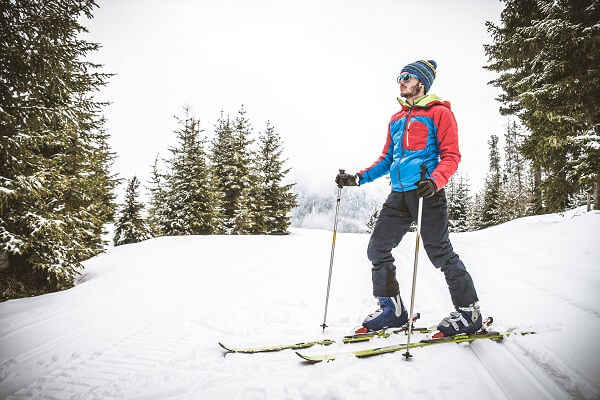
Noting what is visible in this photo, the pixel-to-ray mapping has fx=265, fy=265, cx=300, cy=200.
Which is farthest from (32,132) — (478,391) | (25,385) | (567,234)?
(567,234)

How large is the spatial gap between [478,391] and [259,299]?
2981 mm

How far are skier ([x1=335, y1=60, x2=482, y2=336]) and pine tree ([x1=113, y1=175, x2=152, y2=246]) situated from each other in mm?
19121

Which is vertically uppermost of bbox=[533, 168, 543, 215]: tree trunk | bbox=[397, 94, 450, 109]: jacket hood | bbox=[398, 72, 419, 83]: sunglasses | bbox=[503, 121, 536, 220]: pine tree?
bbox=[503, 121, 536, 220]: pine tree

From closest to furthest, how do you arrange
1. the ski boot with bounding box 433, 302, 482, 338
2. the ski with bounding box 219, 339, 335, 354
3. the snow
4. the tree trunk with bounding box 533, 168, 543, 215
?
1. the snow
2. the ski with bounding box 219, 339, 335, 354
3. the ski boot with bounding box 433, 302, 482, 338
4. the tree trunk with bounding box 533, 168, 543, 215

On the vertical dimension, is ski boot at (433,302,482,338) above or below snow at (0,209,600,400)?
above

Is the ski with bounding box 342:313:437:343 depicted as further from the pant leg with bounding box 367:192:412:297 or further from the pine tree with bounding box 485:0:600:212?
the pine tree with bounding box 485:0:600:212

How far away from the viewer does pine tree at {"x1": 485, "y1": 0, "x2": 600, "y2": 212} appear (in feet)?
23.0

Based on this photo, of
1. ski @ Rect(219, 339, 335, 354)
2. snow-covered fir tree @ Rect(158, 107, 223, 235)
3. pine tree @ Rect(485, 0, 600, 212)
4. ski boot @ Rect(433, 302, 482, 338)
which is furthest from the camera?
snow-covered fir tree @ Rect(158, 107, 223, 235)

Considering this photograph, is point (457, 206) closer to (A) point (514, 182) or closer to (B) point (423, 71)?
(A) point (514, 182)

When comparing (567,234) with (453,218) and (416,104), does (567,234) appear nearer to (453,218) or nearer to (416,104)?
(416,104)

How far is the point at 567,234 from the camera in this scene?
6.97 m

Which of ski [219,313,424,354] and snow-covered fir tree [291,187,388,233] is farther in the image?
snow-covered fir tree [291,187,388,233]

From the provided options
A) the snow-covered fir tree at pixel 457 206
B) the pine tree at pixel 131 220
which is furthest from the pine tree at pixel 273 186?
the snow-covered fir tree at pixel 457 206

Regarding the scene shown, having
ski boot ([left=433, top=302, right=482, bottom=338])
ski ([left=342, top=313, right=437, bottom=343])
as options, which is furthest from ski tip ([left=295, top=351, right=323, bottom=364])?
ski boot ([left=433, top=302, right=482, bottom=338])
